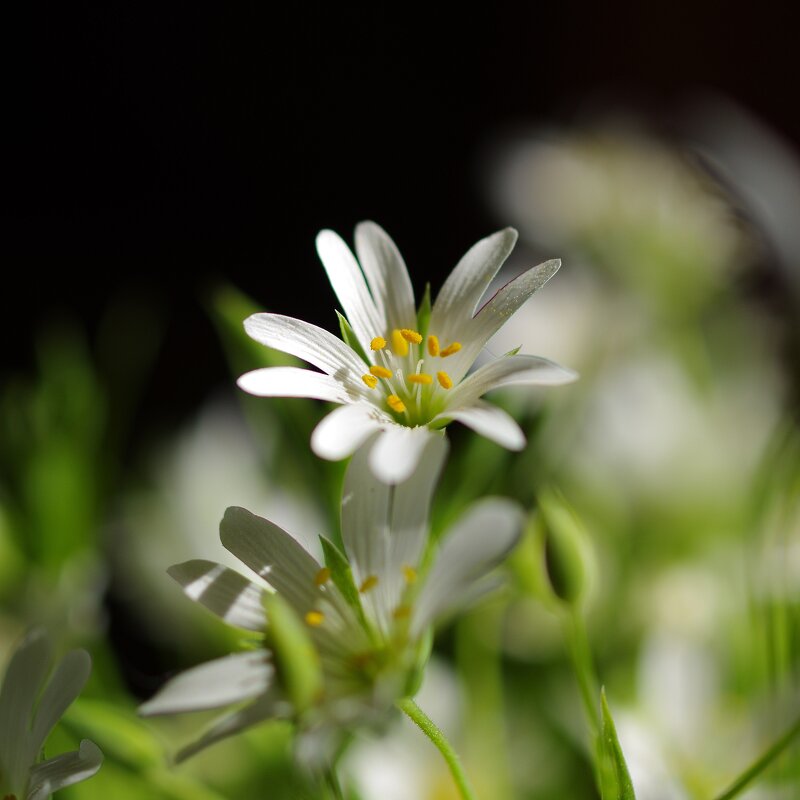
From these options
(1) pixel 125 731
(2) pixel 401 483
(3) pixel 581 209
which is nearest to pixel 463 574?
(2) pixel 401 483

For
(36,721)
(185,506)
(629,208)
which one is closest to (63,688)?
(36,721)

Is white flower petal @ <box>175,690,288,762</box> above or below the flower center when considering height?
below

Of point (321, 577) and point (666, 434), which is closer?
point (321, 577)

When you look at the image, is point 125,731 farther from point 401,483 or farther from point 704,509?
point 704,509

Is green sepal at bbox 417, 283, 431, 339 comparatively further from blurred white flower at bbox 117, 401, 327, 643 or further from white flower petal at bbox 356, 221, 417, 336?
blurred white flower at bbox 117, 401, 327, 643

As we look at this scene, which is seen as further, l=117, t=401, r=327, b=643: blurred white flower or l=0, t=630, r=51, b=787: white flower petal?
l=117, t=401, r=327, b=643: blurred white flower

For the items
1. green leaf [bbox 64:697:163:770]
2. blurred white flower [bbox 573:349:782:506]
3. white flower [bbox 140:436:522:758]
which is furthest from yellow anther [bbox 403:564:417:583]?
blurred white flower [bbox 573:349:782:506]

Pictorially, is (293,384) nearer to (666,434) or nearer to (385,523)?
(385,523)
